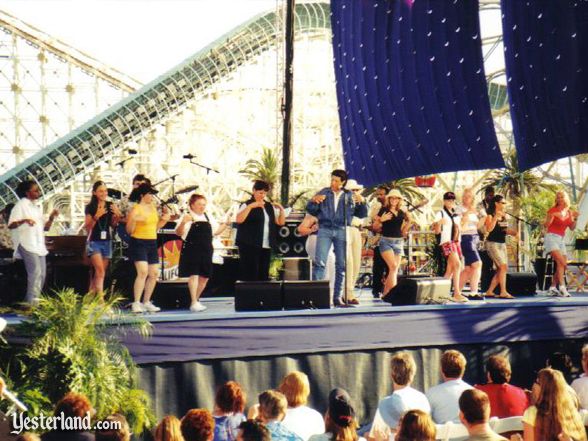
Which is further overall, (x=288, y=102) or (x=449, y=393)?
(x=288, y=102)

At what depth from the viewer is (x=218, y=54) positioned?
139 ft

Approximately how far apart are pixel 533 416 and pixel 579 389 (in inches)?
72.5

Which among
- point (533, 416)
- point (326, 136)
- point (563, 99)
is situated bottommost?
point (533, 416)

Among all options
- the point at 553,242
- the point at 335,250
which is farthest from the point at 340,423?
the point at 553,242

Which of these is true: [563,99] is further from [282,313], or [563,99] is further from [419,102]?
[282,313]

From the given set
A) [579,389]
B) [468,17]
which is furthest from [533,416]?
[468,17]

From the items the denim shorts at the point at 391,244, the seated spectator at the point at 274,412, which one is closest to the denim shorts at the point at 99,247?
the denim shorts at the point at 391,244

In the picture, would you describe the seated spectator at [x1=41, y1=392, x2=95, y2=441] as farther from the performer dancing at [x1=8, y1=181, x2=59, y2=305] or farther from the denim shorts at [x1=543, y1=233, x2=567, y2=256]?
the denim shorts at [x1=543, y1=233, x2=567, y2=256]

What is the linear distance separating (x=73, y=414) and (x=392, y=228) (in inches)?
275

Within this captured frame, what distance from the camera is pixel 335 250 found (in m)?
12.5

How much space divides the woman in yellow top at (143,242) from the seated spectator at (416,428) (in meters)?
5.81

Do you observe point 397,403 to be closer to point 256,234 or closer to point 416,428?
point 416,428

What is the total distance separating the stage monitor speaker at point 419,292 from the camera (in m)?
12.1

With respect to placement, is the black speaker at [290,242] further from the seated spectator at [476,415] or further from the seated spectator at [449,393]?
the seated spectator at [476,415]
